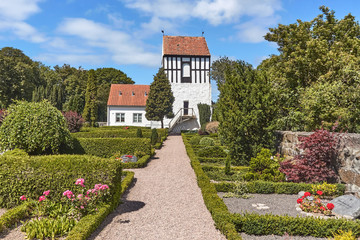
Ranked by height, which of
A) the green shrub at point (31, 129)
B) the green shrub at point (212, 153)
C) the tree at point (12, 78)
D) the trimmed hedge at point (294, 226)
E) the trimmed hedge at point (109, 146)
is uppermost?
the tree at point (12, 78)

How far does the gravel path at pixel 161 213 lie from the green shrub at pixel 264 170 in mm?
2279

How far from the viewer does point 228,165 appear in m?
11.4

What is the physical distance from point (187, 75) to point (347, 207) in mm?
31896

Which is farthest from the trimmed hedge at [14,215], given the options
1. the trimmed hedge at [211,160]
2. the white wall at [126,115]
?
the white wall at [126,115]

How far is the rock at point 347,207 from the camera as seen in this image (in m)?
7.07

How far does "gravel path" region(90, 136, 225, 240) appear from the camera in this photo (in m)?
6.04

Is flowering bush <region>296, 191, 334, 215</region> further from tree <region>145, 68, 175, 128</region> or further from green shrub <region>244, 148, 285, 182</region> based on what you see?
tree <region>145, 68, 175, 128</region>

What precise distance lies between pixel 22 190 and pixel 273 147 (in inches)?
409

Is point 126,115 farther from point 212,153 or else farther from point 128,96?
point 212,153

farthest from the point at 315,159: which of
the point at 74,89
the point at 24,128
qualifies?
the point at 74,89

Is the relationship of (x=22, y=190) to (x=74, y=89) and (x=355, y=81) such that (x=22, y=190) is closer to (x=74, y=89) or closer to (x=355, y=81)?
(x=355, y=81)

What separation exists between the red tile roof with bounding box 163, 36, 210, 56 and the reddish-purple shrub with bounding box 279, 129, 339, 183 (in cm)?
2874

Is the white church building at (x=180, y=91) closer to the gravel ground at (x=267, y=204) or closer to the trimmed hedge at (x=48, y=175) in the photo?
the gravel ground at (x=267, y=204)

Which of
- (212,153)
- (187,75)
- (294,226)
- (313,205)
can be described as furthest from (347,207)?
(187,75)
